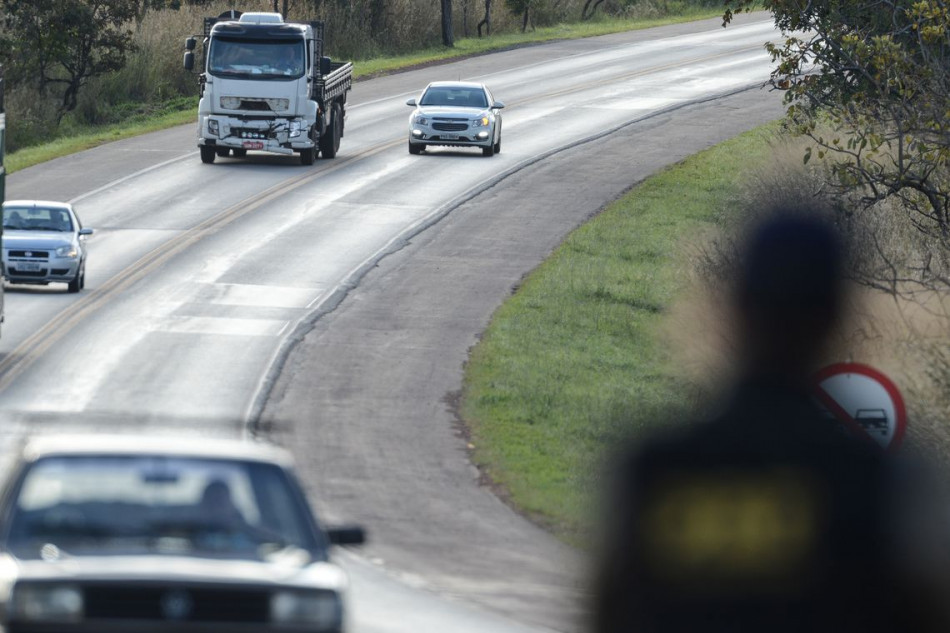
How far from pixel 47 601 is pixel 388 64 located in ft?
178

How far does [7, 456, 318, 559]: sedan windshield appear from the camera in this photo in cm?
766

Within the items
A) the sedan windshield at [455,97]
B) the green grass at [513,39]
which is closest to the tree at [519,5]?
the green grass at [513,39]

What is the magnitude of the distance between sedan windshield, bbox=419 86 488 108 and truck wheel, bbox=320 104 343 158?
8.49 feet

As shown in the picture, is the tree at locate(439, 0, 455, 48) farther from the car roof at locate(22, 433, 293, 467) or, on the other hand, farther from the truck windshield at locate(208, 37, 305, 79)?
the car roof at locate(22, 433, 293, 467)

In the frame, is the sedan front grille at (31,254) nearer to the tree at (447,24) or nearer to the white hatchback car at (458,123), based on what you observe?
the white hatchback car at (458,123)

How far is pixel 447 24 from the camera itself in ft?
214

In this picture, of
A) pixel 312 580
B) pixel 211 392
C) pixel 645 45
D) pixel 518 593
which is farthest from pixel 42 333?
pixel 645 45

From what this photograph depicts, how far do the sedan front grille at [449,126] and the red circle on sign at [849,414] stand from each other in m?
33.6

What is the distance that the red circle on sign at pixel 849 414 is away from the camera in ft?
26.0

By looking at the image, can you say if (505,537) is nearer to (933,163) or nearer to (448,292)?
(933,163)

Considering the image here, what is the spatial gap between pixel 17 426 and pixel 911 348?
32.3 feet

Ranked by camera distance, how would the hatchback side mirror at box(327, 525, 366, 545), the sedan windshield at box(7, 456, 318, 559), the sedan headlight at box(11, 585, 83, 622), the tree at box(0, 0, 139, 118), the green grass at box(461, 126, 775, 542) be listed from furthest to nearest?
1. the tree at box(0, 0, 139, 118)
2. the green grass at box(461, 126, 775, 542)
3. the hatchback side mirror at box(327, 525, 366, 545)
4. the sedan windshield at box(7, 456, 318, 559)
5. the sedan headlight at box(11, 585, 83, 622)

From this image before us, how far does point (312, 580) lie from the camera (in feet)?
24.7

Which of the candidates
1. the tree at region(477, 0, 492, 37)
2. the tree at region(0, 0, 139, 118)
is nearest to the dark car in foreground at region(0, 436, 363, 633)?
the tree at region(0, 0, 139, 118)
